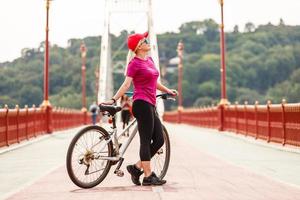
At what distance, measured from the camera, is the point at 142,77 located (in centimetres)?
828

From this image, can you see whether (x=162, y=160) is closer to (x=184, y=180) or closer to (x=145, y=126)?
(x=184, y=180)

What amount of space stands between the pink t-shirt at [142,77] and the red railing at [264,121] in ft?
29.6

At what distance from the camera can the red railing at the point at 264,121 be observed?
56.7 feet

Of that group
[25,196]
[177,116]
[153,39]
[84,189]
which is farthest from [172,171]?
[153,39]

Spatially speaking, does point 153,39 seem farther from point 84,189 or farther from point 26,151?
point 84,189

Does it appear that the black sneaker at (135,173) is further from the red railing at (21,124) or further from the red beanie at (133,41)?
the red railing at (21,124)

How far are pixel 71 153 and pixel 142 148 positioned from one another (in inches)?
37.1

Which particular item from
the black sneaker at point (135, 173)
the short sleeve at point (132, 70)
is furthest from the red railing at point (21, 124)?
the short sleeve at point (132, 70)

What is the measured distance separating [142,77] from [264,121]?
13.1m

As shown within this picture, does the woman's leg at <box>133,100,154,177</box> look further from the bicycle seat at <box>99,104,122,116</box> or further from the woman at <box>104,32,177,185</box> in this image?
the bicycle seat at <box>99,104,122,116</box>

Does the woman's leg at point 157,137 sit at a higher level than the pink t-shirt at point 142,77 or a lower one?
lower

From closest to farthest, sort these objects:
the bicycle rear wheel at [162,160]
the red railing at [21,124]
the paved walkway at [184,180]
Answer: the paved walkway at [184,180], the bicycle rear wheel at [162,160], the red railing at [21,124]

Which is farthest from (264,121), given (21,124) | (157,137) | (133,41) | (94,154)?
(94,154)

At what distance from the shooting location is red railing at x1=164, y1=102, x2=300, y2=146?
56.7 feet
